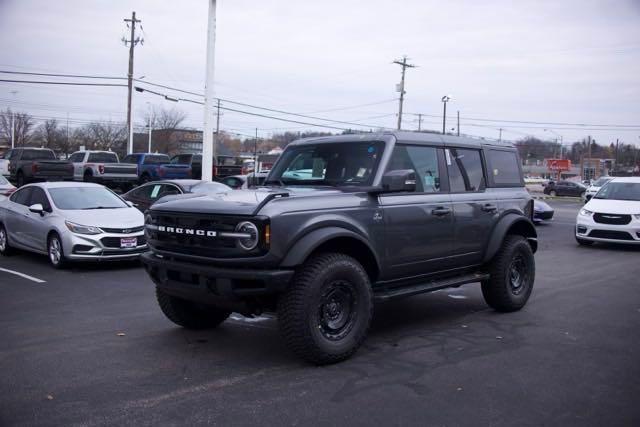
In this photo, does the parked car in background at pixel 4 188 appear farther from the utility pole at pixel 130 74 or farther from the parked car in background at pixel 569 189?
the parked car in background at pixel 569 189

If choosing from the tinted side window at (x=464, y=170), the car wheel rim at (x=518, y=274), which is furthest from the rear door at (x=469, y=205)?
the car wheel rim at (x=518, y=274)

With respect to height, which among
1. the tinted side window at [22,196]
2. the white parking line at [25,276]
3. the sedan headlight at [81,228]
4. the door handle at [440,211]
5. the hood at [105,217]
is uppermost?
the door handle at [440,211]

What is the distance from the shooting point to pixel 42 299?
7898 millimetres

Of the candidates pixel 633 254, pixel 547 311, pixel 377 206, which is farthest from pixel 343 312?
pixel 633 254

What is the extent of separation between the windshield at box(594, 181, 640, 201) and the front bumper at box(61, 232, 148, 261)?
443 inches

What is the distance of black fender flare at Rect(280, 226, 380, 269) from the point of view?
16.3 ft

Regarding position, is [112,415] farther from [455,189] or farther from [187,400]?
[455,189]

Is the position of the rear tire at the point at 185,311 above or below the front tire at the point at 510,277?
Result: below

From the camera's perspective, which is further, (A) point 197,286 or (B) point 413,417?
(A) point 197,286

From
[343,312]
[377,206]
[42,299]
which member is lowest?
[42,299]

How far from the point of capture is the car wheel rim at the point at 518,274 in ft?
24.9

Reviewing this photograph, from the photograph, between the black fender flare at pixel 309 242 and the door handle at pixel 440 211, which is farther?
the door handle at pixel 440 211

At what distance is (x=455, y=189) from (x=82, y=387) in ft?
14.2

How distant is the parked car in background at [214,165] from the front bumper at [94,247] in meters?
17.3
